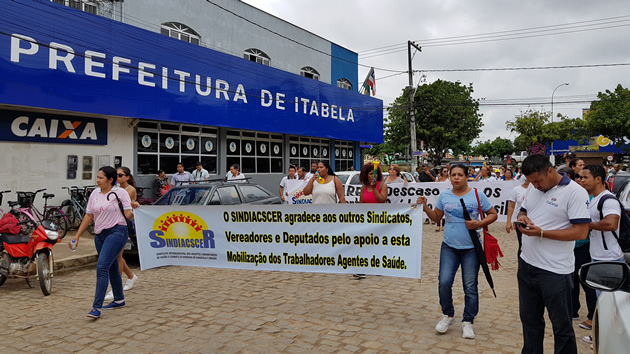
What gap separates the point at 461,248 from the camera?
14.9 feet

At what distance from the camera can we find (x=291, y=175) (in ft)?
41.3

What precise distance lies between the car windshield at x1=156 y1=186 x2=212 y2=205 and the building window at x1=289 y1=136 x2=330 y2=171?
44.4 feet

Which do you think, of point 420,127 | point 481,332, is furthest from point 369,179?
point 420,127

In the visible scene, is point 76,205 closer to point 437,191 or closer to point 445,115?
point 437,191

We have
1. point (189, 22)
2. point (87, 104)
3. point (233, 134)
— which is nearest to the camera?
point (87, 104)

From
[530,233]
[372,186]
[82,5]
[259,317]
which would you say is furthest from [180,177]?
[530,233]

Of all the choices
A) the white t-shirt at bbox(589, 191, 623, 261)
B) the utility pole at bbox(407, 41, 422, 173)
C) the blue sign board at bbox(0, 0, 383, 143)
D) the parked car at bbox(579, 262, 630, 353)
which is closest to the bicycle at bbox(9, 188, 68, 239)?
the blue sign board at bbox(0, 0, 383, 143)

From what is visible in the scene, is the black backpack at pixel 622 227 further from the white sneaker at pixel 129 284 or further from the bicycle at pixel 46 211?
the bicycle at pixel 46 211

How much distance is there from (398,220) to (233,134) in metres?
14.9

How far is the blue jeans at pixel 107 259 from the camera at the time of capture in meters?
5.36

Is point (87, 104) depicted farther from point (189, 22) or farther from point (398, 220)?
point (398, 220)

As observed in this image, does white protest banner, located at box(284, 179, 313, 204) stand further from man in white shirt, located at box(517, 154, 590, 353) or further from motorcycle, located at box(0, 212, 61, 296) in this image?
man in white shirt, located at box(517, 154, 590, 353)

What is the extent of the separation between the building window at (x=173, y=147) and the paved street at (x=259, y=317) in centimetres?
831

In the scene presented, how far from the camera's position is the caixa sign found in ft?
38.1
